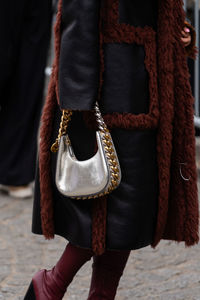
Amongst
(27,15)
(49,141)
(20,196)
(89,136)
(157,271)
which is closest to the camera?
(89,136)

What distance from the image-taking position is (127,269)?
3195 millimetres

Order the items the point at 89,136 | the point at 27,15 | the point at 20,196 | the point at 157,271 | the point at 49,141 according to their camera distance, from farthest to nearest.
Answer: the point at 20,196 → the point at 27,15 → the point at 157,271 → the point at 49,141 → the point at 89,136

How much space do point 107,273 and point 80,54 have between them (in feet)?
2.86

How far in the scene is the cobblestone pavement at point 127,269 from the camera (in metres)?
2.92

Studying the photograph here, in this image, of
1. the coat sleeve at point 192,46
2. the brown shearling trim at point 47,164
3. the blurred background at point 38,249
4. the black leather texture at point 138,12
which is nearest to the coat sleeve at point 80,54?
the black leather texture at point 138,12

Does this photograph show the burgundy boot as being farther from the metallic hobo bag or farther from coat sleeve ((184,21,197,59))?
coat sleeve ((184,21,197,59))

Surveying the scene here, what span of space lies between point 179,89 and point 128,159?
0.99ft

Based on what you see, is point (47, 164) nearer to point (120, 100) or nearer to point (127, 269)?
point (120, 100)

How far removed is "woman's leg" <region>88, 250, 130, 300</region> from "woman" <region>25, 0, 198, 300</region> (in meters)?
0.12

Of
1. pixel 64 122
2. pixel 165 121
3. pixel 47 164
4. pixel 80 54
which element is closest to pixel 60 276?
pixel 47 164

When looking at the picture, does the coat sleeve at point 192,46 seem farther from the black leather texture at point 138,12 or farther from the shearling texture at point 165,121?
the black leather texture at point 138,12

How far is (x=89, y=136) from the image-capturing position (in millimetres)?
2121

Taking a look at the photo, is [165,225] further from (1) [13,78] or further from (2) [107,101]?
(1) [13,78]

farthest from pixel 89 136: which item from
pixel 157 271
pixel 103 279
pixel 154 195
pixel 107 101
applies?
pixel 157 271
